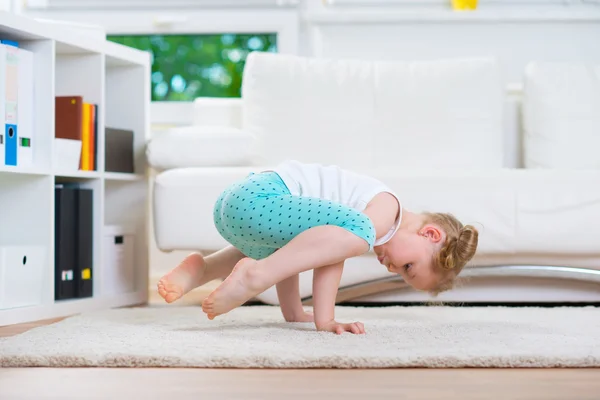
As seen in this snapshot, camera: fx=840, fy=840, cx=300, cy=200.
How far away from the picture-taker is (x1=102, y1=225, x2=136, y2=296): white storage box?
2479 mm

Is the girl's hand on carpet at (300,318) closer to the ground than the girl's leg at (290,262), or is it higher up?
closer to the ground

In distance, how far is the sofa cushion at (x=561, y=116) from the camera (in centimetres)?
276

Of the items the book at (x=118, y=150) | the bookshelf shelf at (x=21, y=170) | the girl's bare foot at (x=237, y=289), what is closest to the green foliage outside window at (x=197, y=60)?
the book at (x=118, y=150)

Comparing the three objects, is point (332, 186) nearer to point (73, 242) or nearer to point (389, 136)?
point (73, 242)

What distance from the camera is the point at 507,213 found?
2230 millimetres

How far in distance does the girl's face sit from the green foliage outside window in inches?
73.3

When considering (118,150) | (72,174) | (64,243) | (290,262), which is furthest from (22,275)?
(290,262)

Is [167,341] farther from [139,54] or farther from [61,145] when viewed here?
[139,54]

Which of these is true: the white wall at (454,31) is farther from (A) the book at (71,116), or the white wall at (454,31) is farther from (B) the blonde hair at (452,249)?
(B) the blonde hair at (452,249)

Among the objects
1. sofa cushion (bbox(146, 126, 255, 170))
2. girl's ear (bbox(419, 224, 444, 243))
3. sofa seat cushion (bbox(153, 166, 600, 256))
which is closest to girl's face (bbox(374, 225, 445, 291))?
girl's ear (bbox(419, 224, 444, 243))

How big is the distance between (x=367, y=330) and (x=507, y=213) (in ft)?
2.34

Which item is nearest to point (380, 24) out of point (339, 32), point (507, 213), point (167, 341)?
point (339, 32)

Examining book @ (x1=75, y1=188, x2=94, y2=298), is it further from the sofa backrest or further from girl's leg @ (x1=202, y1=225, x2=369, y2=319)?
girl's leg @ (x1=202, y1=225, x2=369, y2=319)

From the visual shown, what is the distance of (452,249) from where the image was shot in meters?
1.72
